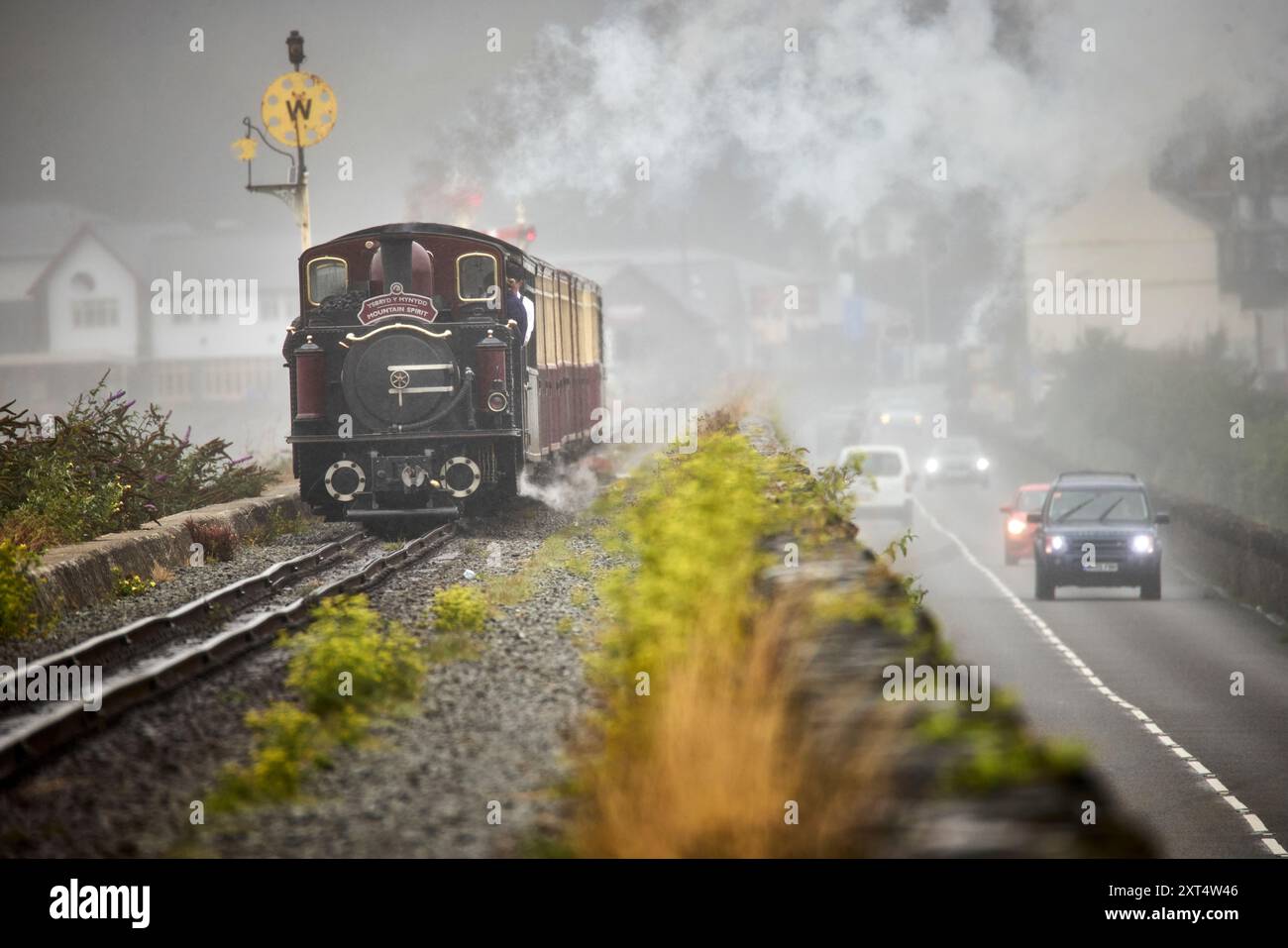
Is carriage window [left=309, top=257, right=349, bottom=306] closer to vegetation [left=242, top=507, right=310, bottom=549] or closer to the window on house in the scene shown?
vegetation [left=242, top=507, right=310, bottom=549]

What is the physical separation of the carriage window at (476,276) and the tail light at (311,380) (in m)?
1.79

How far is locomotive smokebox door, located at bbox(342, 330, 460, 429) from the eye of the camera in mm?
19203

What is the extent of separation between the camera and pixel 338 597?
11820 millimetres

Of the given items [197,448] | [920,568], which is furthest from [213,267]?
[197,448]

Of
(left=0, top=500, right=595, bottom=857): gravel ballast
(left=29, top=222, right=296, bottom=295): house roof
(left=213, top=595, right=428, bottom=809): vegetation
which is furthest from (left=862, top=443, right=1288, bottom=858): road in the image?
(left=29, top=222, right=296, bottom=295): house roof

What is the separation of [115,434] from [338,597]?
30.2 feet

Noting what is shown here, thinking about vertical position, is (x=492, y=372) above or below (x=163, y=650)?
above

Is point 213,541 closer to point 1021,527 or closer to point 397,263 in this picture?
point 397,263

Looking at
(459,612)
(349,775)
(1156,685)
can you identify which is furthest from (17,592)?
(1156,685)

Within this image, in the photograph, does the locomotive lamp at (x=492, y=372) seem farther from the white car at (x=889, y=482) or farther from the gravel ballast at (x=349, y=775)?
the white car at (x=889, y=482)

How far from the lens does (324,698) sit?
9227 mm

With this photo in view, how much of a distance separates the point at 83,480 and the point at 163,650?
6.93m

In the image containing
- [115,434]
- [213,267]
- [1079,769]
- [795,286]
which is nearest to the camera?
[1079,769]
